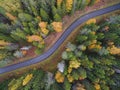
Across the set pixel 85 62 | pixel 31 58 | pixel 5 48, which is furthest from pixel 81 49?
pixel 5 48

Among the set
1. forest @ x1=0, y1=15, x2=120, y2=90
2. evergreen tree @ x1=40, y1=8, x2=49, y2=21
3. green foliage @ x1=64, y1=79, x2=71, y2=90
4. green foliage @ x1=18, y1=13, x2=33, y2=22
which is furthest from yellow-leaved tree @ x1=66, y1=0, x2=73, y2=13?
green foliage @ x1=64, y1=79, x2=71, y2=90

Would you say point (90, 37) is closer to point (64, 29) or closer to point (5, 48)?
point (64, 29)

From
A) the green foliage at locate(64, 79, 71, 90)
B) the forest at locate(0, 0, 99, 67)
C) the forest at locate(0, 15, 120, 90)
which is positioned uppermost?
the forest at locate(0, 0, 99, 67)

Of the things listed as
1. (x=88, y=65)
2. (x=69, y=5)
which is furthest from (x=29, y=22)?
(x=88, y=65)

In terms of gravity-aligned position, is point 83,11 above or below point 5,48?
above

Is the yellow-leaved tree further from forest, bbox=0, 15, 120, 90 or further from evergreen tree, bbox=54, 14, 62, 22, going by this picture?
forest, bbox=0, 15, 120, 90

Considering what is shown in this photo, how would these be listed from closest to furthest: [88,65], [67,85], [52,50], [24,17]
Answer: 1. [88,65]
2. [67,85]
3. [24,17]
4. [52,50]

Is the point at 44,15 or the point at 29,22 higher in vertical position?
the point at 44,15

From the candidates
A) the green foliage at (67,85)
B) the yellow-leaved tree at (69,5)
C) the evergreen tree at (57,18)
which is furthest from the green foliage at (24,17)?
the green foliage at (67,85)

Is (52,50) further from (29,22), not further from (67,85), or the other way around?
(67,85)

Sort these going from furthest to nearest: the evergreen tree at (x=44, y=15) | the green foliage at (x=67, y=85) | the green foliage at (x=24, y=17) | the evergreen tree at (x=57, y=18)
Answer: the evergreen tree at (x=57, y=18), the green foliage at (x=24, y=17), the evergreen tree at (x=44, y=15), the green foliage at (x=67, y=85)

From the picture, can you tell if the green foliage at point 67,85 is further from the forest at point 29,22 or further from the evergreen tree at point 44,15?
the evergreen tree at point 44,15
